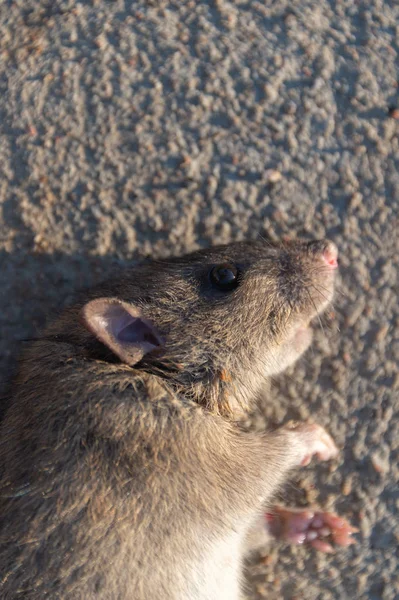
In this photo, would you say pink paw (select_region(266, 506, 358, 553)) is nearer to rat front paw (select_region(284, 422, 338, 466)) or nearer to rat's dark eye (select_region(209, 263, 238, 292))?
rat front paw (select_region(284, 422, 338, 466))

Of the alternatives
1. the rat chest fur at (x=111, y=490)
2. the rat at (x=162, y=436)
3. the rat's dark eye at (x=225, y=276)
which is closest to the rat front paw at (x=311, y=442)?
the rat at (x=162, y=436)

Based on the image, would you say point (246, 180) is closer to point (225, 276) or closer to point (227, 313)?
point (225, 276)

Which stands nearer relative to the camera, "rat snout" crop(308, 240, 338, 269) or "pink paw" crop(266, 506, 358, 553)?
"rat snout" crop(308, 240, 338, 269)

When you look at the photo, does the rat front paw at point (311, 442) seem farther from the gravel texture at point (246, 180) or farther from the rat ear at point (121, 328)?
the rat ear at point (121, 328)

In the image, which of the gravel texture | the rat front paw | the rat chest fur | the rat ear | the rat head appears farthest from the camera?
the gravel texture

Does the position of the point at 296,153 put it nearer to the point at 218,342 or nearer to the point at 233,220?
the point at 233,220

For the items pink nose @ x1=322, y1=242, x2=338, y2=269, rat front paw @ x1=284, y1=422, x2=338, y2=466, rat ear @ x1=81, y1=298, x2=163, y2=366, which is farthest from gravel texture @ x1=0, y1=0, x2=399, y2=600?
rat ear @ x1=81, y1=298, x2=163, y2=366
